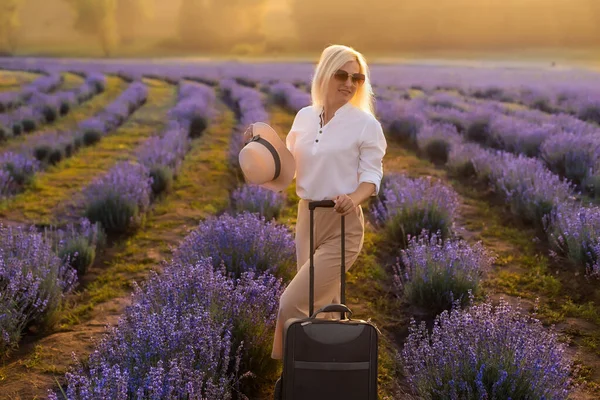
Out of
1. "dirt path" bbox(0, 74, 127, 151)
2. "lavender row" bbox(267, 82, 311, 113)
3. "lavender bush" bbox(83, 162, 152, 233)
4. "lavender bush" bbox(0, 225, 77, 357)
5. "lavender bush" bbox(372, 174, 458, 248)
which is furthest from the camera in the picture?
"lavender row" bbox(267, 82, 311, 113)

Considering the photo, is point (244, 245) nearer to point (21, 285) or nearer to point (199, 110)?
point (21, 285)

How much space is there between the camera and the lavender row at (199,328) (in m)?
2.23

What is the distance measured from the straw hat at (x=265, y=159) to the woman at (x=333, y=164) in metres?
0.08

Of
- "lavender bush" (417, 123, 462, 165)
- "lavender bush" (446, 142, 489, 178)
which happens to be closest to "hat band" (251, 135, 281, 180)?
"lavender bush" (446, 142, 489, 178)

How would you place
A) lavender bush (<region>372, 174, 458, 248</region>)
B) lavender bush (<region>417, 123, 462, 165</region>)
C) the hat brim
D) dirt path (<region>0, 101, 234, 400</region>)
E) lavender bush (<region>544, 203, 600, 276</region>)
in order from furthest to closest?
lavender bush (<region>417, 123, 462, 165</region>) → lavender bush (<region>372, 174, 458, 248</region>) → lavender bush (<region>544, 203, 600, 276</region>) → dirt path (<region>0, 101, 234, 400</region>) → the hat brim

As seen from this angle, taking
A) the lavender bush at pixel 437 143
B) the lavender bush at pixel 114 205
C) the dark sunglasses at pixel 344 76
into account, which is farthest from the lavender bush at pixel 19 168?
the dark sunglasses at pixel 344 76

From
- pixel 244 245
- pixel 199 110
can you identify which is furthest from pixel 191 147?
pixel 244 245

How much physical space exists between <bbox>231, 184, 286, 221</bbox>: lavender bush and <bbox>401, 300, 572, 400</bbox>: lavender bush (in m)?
3.53

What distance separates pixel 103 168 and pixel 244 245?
624 cm

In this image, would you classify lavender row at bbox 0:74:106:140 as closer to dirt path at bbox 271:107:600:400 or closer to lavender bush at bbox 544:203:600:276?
dirt path at bbox 271:107:600:400

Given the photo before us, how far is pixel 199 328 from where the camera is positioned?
2.51 metres

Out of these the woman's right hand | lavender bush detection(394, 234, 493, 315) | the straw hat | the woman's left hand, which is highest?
the woman's right hand

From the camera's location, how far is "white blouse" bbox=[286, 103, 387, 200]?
2.57 meters

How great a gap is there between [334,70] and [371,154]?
412 millimetres
